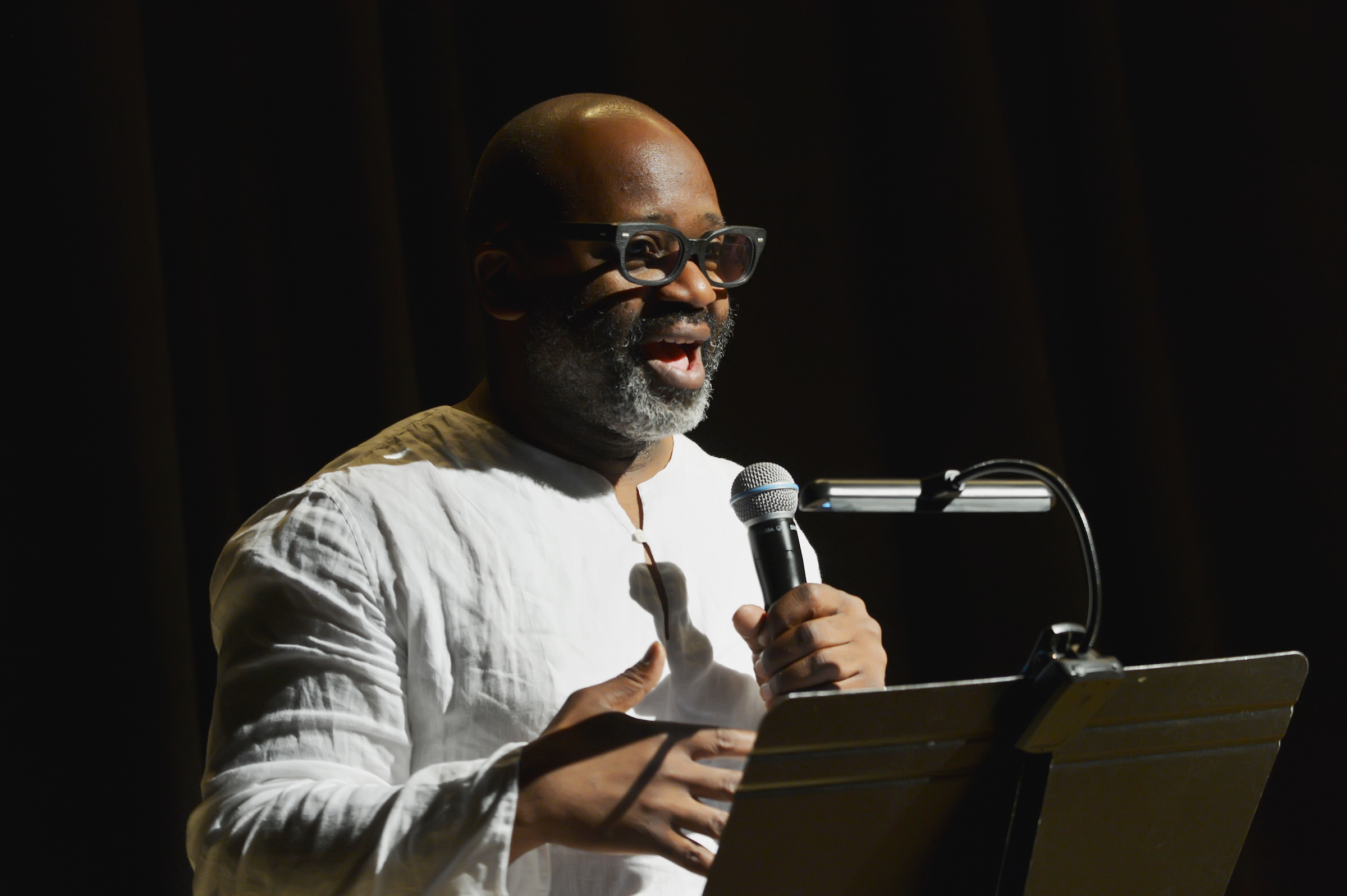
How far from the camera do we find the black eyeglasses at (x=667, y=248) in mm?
1441

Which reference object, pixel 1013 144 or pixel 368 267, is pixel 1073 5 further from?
pixel 368 267

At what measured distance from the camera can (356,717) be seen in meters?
1.23

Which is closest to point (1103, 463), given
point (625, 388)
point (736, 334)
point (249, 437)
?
point (736, 334)

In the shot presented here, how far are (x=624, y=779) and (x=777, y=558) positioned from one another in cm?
31

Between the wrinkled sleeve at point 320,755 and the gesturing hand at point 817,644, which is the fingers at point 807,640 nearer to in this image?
the gesturing hand at point 817,644

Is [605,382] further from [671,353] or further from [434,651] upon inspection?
[434,651]

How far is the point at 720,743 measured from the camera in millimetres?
1045

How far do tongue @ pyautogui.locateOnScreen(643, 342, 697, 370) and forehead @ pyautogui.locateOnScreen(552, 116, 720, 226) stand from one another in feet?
0.50

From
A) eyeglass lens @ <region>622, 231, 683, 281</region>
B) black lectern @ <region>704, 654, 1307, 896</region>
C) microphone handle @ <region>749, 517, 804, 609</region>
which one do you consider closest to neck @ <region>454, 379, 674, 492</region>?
eyeglass lens @ <region>622, 231, 683, 281</region>

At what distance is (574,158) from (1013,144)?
4.79 feet

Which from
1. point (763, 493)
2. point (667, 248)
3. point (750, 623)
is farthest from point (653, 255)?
point (750, 623)

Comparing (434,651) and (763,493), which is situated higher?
(763,493)

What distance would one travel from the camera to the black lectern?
2.82ft

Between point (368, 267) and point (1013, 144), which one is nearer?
point (368, 267)
